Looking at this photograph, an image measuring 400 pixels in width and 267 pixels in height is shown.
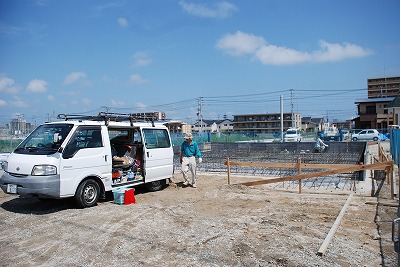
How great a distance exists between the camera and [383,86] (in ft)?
341

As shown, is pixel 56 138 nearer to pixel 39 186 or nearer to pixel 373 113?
pixel 39 186

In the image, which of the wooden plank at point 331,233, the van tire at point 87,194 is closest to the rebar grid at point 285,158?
the wooden plank at point 331,233

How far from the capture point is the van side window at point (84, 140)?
7488 mm

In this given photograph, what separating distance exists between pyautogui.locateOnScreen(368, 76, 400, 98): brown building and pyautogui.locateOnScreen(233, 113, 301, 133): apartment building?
3419 centimetres

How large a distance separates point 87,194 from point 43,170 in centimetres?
116

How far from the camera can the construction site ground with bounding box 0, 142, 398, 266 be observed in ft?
16.0

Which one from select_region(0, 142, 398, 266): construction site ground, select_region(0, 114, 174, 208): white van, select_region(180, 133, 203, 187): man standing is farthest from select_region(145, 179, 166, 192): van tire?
select_region(180, 133, 203, 187): man standing

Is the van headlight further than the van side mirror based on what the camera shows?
No

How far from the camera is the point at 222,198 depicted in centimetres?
913

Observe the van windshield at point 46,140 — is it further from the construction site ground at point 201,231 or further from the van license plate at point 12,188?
the construction site ground at point 201,231

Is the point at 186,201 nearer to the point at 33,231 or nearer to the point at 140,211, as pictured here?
the point at 140,211

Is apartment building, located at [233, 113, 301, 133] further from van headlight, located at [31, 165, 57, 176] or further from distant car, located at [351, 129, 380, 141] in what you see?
van headlight, located at [31, 165, 57, 176]

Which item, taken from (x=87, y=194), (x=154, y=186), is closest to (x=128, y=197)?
(x=87, y=194)

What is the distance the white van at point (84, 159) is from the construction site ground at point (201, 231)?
538 mm
